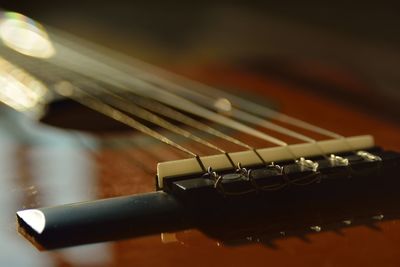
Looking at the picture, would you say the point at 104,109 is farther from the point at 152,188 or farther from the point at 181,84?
the point at 152,188

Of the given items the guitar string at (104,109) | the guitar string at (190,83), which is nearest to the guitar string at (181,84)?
the guitar string at (190,83)

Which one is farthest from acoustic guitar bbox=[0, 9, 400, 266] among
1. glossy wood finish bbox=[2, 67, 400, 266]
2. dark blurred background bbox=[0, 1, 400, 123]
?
dark blurred background bbox=[0, 1, 400, 123]

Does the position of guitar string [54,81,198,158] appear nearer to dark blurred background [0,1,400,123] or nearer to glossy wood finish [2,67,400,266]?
glossy wood finish [2,67,400,266]

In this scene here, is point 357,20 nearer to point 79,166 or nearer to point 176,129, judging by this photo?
point 176,129

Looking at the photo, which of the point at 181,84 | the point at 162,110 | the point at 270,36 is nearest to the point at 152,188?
the point at 162,110

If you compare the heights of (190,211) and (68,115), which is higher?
(68,115)

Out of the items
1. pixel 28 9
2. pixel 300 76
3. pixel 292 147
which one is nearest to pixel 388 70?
pixel 300 76
